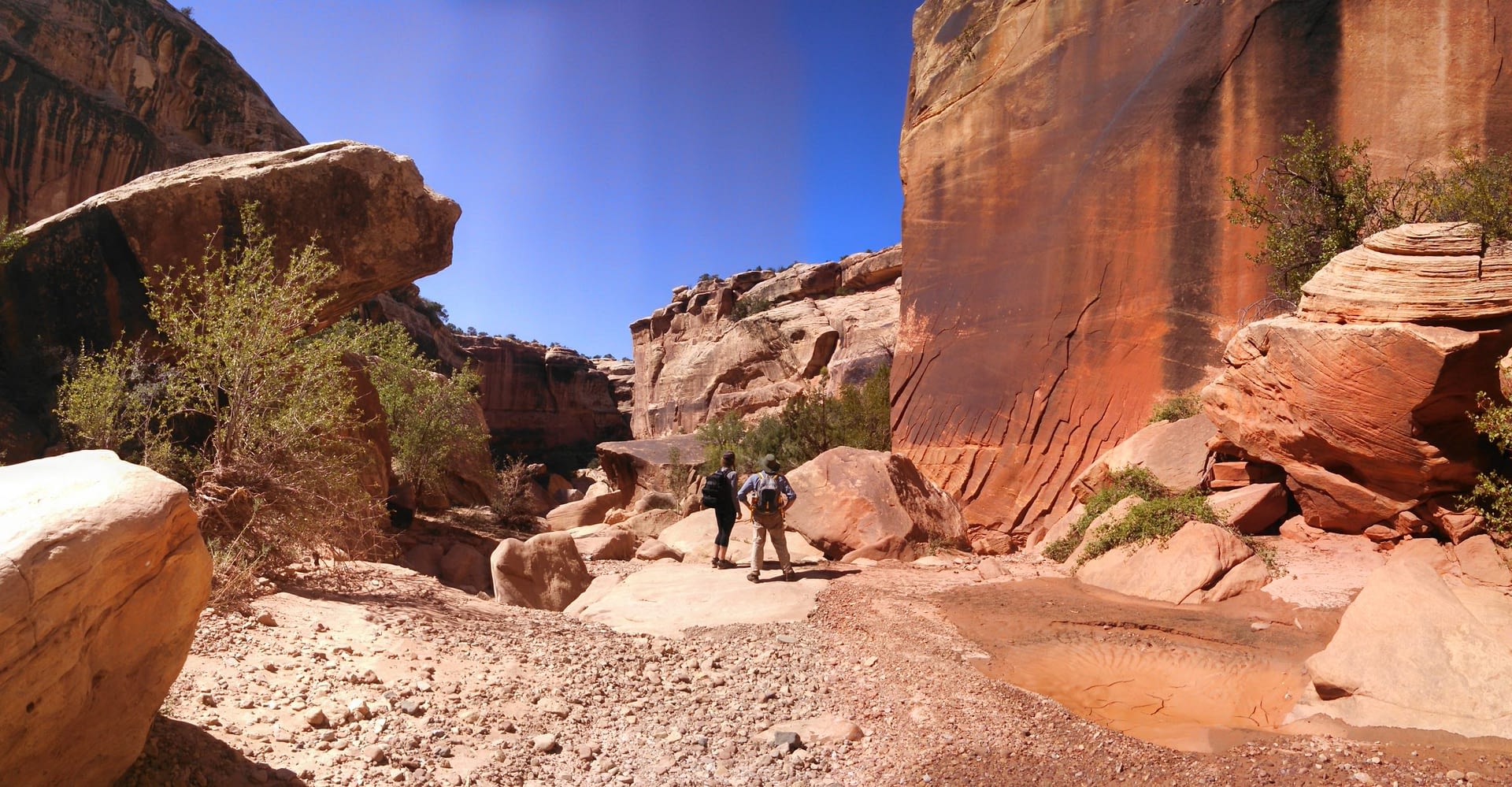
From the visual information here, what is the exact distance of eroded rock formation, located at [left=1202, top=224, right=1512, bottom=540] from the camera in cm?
766

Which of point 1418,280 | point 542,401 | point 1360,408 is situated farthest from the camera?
point 542,401

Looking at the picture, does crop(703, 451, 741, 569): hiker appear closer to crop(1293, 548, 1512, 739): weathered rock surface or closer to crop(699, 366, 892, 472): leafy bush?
crop(1293, 548, 1512, 739): weathered rock surface

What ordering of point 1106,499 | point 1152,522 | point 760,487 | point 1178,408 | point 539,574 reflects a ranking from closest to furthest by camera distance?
point 1152,522 → point 539,574 → point 760,487 → point 1106,499 → point 1178,408

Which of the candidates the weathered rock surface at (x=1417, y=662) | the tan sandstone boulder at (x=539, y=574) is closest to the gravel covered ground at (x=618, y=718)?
the weathered rock surface at (x=1417, y=662)

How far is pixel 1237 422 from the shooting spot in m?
9.94

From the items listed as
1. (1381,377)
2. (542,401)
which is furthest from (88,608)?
(542,401)

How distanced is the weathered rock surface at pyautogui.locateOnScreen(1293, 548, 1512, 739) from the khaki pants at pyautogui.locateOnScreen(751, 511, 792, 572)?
5408 millimetres

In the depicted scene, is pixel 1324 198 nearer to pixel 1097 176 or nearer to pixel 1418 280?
pixel 1097 176

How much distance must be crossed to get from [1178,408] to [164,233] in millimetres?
15691

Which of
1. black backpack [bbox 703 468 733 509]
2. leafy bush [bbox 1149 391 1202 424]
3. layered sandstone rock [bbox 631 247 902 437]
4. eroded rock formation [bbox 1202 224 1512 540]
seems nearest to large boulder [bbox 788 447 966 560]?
black backpack [bbox 703 468 733 509]

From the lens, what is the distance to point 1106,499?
36.2 ft

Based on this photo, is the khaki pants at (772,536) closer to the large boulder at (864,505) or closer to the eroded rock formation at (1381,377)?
the large boulder at (864,505)

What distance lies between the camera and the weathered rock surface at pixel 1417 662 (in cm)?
482

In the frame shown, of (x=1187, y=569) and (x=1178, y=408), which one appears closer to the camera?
(x=1187, y=569)
